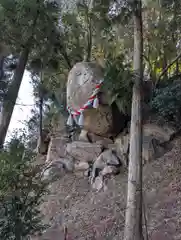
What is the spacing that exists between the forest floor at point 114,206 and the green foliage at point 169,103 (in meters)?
0.66

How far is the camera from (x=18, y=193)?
3600mm

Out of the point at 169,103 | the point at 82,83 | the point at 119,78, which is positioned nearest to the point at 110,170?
the point at 169,103

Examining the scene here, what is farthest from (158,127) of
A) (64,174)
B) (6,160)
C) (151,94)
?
(6,160)

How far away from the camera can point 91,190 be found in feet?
23.0

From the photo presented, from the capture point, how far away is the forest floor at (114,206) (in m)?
4.63

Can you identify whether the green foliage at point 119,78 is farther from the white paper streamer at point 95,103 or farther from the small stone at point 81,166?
the small stone at point 81,166

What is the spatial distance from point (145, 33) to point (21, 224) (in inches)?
299

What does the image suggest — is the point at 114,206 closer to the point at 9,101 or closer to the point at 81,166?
the point at 81,166

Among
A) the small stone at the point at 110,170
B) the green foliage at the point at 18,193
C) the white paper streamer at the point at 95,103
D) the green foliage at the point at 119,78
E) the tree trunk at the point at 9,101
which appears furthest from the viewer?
the white paper streamer at the point at 95,103

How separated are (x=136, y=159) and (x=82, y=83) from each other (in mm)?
4282

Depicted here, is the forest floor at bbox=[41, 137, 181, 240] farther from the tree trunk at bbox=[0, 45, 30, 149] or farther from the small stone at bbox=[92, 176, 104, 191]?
the tree trunk at bbox=[0, 45, 30, 149]

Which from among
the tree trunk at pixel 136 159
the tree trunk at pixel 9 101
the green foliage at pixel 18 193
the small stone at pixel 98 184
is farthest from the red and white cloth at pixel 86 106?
the green foliage at pixel 18 193

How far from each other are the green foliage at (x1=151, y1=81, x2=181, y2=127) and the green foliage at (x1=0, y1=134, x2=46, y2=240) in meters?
4.32

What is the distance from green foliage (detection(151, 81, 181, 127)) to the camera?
267 inches
